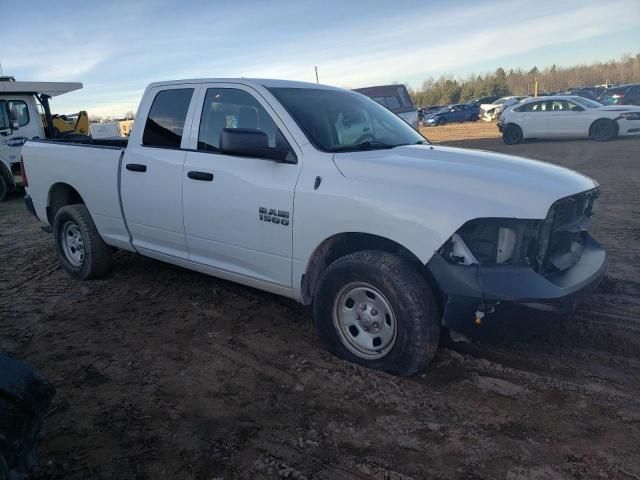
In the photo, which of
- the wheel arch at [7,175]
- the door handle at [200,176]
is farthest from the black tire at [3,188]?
the door handle at [200,176]

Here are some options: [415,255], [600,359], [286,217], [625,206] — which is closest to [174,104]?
[286,217]

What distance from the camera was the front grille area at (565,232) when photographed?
10.2ft

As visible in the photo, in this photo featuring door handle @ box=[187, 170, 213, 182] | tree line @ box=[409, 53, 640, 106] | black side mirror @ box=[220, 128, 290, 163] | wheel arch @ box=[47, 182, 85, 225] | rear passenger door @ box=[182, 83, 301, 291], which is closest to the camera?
black side mirror @ box=[220, 128, 290, 163]

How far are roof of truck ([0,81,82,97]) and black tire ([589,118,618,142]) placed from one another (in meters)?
16.2

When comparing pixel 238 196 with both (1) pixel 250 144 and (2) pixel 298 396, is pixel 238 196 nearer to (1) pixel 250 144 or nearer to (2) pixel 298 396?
(1) pixel 250 144

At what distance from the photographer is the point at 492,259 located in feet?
9.87

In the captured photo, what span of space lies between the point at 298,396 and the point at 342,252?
1049 millimetres

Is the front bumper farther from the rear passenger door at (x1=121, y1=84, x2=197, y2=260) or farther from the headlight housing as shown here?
the rear passenger door at (x1=121, y1=84, x2=197, y2=260)

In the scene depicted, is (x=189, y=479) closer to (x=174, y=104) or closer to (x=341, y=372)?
(x=341, y=372)

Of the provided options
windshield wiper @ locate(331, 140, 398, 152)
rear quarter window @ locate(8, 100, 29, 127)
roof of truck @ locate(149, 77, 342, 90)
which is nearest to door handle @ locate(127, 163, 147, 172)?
roof of truck @ locate(149, 77, 342, 90)

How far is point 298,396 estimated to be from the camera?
3.20m

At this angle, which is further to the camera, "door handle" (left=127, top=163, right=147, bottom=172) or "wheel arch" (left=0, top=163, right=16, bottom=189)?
"wheel arch" (left=0, top=163, right=16, bottom=189)

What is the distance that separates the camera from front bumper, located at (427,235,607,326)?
9.46ft

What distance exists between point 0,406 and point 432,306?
226cm
